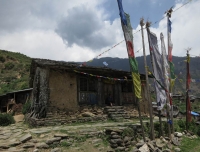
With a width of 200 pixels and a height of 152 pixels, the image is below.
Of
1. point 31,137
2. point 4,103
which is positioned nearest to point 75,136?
point 31,137

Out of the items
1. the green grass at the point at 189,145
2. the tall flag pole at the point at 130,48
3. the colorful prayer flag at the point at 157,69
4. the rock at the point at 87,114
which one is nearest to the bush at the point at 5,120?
the rock at the point at 87,114

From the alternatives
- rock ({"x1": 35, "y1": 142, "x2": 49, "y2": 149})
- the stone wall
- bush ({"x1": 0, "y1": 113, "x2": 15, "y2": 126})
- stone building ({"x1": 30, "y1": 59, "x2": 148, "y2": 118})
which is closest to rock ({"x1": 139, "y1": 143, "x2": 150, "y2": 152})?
rock ({"x1": 35, "y1": 142, "x2": 49, "y2": 149})

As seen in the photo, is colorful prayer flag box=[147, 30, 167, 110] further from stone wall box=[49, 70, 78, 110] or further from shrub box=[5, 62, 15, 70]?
shrub box=[5, 62, 15, 70]

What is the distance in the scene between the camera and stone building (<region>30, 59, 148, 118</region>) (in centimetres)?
1098

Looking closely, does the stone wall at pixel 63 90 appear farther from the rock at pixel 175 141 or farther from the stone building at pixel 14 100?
the stone building at pixel 14 100

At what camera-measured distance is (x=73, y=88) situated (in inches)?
476

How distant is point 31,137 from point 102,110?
6.09 m

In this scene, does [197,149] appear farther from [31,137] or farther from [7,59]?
[7,59]

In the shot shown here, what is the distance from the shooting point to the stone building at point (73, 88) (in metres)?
11.0

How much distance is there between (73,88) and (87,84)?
1.31 m

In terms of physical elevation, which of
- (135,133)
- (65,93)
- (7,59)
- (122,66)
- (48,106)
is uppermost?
(122,66)

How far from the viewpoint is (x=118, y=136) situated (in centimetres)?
772

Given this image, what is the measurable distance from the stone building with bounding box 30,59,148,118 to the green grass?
5057 millimetres

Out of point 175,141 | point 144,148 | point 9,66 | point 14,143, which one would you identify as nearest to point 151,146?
point 144,148
